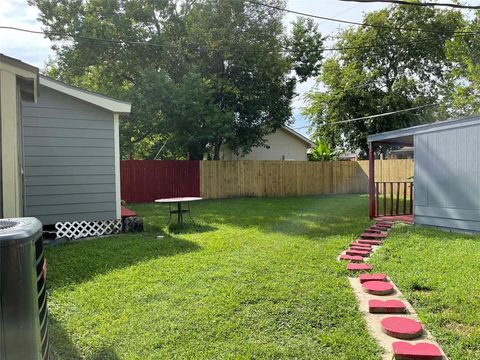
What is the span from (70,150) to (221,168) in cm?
869

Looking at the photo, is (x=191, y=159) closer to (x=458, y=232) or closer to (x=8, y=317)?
(x=458, y=232)

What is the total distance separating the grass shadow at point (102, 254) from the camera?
4.62 meters

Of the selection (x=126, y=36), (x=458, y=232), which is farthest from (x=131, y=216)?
(x=126, y=36)

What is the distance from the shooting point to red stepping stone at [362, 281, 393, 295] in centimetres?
387

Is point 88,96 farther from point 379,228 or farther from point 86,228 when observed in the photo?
point 379,228

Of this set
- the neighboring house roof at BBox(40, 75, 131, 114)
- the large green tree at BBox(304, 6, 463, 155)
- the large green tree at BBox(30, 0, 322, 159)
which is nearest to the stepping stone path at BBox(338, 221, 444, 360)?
the neighboring house roof at BBox(40, 75, 131, 114)

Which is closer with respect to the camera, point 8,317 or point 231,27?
point 8,317

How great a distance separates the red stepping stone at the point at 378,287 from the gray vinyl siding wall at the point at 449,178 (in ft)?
13.2

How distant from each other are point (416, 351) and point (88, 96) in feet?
21.4

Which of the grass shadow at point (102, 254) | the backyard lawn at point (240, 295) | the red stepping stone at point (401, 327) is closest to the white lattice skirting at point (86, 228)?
the grass shadow at point (102, 254)

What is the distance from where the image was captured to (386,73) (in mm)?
23953

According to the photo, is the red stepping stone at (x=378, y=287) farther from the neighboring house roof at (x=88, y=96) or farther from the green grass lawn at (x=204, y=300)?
the neighboring house roof at (x=88, y=96)

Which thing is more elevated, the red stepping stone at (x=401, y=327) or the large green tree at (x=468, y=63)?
the large green tree at (x=468, y=63)

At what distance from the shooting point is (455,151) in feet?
24.0
